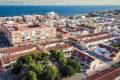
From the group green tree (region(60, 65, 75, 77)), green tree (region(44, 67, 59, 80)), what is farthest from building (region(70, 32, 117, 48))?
green tree (region(44, 67, 59, 80))

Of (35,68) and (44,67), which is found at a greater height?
(35,68)

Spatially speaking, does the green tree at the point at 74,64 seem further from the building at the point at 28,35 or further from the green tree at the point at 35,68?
the building at the point at 28,35

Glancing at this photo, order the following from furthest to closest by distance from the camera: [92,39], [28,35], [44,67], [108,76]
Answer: [92,39] → [28,35] → [44,67] → [108,76]

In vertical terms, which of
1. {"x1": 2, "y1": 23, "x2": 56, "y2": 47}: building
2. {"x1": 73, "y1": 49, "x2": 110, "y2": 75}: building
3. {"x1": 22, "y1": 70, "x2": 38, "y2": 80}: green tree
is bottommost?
{"x1": 73, "y1": 49, "x2": 110, "y2": 75}: building

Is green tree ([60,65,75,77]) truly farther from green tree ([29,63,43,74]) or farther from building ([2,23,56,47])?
building ([2,23,56,47])

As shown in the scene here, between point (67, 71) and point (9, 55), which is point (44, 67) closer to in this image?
point (67, 71)

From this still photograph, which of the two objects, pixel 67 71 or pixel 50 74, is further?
pixel 67 71

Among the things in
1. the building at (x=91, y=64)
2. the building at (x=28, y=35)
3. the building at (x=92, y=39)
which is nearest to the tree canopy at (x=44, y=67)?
the building at (x=91, y=64)

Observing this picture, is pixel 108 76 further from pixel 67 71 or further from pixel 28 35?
pixel 28 35

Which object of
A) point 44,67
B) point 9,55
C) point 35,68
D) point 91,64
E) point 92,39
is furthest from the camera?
point 92,39

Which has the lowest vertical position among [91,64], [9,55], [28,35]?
[91,64]

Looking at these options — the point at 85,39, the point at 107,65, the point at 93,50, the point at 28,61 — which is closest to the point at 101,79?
the point at 107,65

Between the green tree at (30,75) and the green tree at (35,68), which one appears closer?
the green tree at (30,75)

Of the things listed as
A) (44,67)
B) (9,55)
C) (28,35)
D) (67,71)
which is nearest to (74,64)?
(67,71)
